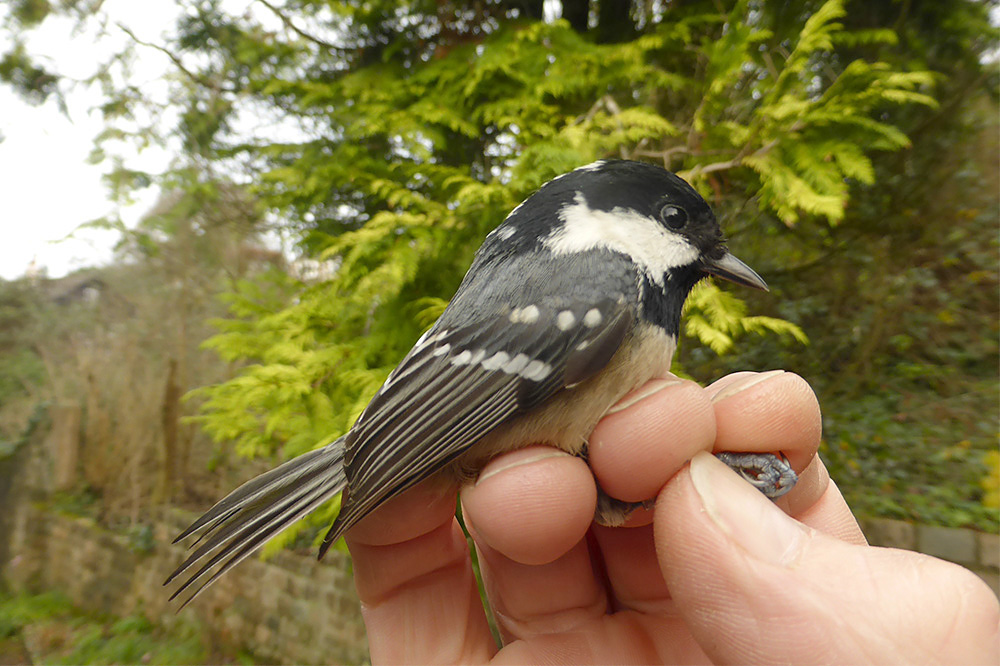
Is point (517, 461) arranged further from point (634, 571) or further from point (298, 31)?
point (298, 31)

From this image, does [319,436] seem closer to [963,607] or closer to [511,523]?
[511,523]

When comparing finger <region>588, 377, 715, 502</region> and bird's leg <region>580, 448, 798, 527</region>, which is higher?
finger <region>588, 377, 715, 502</region>

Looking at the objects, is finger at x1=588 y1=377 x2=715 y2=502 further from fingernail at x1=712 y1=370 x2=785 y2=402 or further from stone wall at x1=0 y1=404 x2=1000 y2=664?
stone wall at x1=0 y1=404 x2=1000 y2=664

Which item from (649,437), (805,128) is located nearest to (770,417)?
(649,437)

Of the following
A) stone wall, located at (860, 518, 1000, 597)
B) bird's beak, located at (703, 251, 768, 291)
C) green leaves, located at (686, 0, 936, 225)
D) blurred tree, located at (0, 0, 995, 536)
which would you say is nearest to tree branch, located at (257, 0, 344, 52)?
blurred tree, located at (0, 0, 995, 536)

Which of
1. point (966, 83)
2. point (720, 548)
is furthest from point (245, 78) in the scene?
point (966, 83)

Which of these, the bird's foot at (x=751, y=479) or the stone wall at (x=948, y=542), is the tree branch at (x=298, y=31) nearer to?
the bird's foot at (x=751, y=479)

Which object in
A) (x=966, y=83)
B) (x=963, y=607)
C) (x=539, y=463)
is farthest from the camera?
(x=966, y=83)
